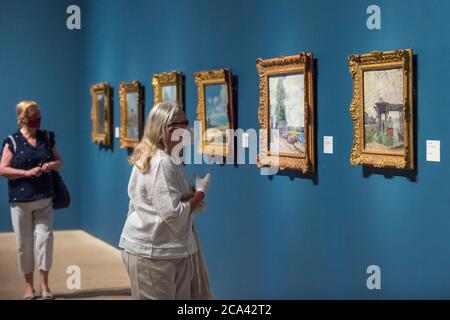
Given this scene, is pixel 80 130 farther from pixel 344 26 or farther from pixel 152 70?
pixel 344 26

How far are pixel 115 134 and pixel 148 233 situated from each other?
8583 millimetres

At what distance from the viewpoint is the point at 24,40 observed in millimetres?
16016

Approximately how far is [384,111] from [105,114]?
842 centimetres

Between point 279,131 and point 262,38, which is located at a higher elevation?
point 262,38

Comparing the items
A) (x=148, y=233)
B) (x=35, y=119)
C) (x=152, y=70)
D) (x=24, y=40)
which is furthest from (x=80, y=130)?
(x=148, y=233)

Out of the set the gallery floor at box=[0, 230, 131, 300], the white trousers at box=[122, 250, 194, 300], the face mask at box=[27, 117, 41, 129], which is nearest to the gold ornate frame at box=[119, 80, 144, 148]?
the gallery floor at box=[0, 230, 131, 300]

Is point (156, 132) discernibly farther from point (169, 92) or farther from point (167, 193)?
point (169, 92)

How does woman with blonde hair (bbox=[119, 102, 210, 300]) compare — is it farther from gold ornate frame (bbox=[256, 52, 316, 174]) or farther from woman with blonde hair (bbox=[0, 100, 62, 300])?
woman with blonde hair (bbox=[0, 100, 62, 300])

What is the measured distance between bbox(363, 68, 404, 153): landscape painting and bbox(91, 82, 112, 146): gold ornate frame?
7979 millimetres

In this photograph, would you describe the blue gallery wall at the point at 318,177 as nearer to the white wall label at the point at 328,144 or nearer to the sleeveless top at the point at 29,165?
the white wall label at the point at 328,144

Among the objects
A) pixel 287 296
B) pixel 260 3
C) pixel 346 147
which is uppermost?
pixel 260 3

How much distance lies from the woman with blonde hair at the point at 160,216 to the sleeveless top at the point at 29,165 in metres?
4.16

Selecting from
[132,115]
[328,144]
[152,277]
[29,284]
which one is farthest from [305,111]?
[132,115]

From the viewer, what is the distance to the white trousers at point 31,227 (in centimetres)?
966
